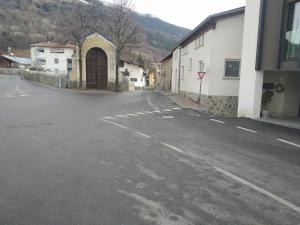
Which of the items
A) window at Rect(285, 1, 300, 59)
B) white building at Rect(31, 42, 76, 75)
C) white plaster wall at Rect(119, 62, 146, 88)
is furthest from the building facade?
white building at Rect(31, 42, 76, 75)

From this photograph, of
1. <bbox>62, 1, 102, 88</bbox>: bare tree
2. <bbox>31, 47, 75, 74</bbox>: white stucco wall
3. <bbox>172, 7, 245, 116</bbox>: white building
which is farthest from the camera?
<bbox>31, 47, 75, 74</bbox>: white stucco wall

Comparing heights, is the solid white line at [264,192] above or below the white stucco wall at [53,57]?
below

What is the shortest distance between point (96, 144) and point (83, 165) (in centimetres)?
202

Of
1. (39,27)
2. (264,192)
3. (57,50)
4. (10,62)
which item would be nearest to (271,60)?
(264,192)

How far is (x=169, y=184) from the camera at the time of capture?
5570 mm

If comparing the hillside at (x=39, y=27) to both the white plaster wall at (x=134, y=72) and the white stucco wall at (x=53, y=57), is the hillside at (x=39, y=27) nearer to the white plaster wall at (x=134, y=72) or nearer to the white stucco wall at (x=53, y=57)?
the white stucco wall at (x=53, y=57)

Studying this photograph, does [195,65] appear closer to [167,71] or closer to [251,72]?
[251,72]

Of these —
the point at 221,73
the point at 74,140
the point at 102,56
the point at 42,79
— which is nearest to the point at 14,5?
the point at 42,79

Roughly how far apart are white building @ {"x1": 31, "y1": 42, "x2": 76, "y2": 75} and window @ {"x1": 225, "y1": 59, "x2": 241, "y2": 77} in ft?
205

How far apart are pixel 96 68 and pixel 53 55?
3934cm

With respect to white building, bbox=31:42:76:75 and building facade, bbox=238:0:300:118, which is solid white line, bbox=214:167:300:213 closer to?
building facade, bbox=238:0:300:118

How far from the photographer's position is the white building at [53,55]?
76.8 m

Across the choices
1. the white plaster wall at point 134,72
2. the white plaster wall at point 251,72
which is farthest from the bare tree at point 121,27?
the white plaster wall at point 251,72

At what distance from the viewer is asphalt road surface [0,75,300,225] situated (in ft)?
14.3
